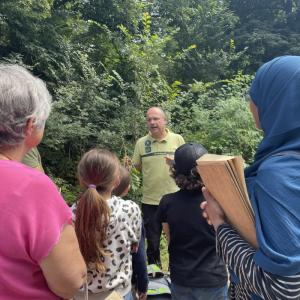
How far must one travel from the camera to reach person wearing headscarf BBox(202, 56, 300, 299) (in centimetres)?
119

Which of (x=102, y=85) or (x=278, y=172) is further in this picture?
(x=102, y=85)

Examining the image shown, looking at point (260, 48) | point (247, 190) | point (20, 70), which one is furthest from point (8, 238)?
point (260, 48)

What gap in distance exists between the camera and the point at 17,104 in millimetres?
1337

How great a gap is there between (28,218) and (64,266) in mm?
205

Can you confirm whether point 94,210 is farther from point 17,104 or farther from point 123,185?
point 17,104

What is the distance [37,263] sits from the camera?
1.28 m

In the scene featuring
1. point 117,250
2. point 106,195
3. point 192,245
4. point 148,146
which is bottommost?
point 148,146

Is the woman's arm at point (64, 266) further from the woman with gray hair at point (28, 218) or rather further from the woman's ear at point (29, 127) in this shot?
the woman's ear at point (29, 127)

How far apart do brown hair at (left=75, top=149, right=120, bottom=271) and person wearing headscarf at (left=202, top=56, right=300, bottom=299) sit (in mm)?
781

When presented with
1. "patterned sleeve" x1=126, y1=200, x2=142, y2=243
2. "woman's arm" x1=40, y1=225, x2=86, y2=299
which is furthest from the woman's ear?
"patterned sleeve" x1=126, y1=200, x2=142, y2=243

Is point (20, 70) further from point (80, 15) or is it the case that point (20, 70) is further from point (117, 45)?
point (80, 15)

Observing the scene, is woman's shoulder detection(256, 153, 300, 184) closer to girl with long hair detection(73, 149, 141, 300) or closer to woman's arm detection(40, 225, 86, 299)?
woman's arm detection(40, 225, 86, 299)

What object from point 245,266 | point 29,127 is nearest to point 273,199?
point 245,266

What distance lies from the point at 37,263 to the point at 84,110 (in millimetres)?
6641
